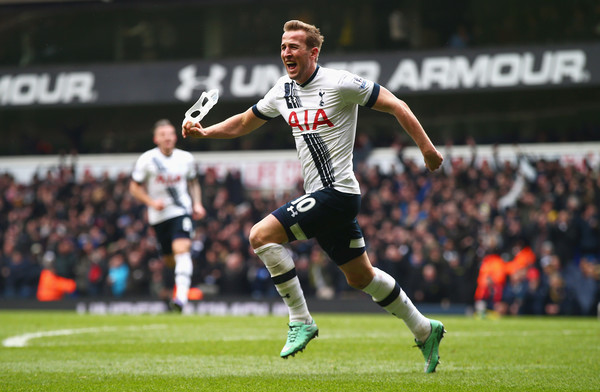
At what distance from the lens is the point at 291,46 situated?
640 centimetres

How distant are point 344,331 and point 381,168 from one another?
14.2 meters

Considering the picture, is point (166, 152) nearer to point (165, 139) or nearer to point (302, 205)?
point (165, 139)

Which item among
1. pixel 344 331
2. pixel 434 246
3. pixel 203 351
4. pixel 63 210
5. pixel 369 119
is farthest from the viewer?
pixel 369 119

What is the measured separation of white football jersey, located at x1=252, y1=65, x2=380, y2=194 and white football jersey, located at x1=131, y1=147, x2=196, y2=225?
6.11 m

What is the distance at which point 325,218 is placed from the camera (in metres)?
6.35

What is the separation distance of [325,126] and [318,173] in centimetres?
36

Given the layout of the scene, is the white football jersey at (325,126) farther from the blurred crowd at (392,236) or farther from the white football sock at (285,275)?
the blurred crowd at (392,236)

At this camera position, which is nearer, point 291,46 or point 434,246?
point 291,46

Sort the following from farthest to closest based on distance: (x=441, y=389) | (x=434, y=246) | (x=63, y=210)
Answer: (x=63, y=210) < (x=434, y=246) < (x=441, y=389)

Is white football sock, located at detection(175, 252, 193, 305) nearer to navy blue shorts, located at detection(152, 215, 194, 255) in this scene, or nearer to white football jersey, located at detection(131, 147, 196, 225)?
navy blue shorts, located at detection(152, 215, 194, 255)

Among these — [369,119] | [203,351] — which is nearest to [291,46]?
[203,351]

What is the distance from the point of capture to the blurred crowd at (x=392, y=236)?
61.1ft

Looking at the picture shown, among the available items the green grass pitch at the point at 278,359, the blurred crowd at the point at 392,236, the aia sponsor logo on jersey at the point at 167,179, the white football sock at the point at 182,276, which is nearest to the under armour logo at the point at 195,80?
the blurred crowd at the point at 392,236

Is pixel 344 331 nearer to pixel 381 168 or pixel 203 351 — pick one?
pixel 203 351
